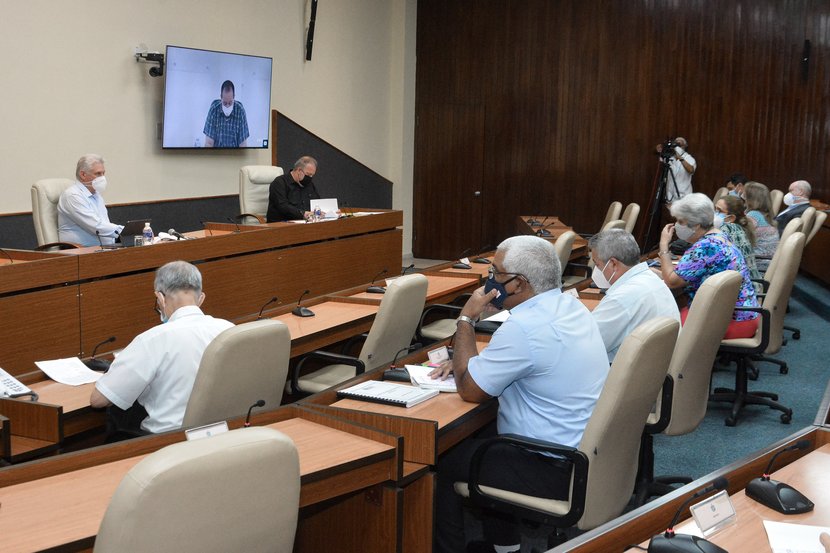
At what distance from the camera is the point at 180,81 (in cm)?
813

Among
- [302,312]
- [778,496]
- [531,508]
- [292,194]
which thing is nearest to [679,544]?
[778,496]

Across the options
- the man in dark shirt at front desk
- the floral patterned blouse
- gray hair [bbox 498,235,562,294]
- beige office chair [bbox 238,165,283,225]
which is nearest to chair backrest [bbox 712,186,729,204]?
the man in dark shirt at front desk

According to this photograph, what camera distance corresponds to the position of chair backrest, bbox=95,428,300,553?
1621mm

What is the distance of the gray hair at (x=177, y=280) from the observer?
10.8 ft

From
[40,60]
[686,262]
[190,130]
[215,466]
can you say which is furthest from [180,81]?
[215,466]

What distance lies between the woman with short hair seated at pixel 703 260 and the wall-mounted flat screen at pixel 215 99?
4.95m

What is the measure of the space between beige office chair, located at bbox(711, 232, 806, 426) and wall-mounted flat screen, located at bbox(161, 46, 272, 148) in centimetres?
539

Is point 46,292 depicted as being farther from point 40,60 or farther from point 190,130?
point 190,130

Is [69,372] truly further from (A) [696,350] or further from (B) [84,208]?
(B) [84,208]

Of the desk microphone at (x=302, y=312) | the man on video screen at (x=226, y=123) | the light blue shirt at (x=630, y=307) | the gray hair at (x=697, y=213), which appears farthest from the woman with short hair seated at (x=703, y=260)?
the man on video screen at (x=226, y=123)

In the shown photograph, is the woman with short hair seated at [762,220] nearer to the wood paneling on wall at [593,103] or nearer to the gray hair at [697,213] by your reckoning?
the gray hair at [697,213]

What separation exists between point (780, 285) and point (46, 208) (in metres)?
4.75

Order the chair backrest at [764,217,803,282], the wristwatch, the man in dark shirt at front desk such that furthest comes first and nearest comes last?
the man in dark shirt at front desk < the chair backrest at [764,217,803,282] < the wristwatch

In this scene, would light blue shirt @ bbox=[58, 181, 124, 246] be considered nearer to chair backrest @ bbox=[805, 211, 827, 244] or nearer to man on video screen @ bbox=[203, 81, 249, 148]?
man on video screen @ bbox=[203, 81, 249, 148]
